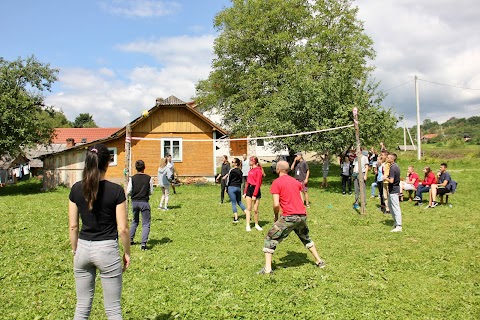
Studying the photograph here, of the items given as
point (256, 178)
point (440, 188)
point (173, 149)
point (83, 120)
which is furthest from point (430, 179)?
point (83, 120)

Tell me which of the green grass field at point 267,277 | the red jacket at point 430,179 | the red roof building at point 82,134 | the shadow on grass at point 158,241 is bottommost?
the green grass field at point 267,277

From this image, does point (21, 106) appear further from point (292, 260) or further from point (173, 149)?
point (292, 260)

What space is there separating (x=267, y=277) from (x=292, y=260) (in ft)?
3.94

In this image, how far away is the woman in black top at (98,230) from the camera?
3488mm

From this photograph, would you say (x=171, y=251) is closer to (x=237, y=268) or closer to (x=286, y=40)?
(x=237, y=268)

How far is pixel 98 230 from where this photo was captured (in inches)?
138

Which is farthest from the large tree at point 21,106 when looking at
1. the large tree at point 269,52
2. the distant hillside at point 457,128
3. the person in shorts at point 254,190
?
the distant hillside at point 457,128

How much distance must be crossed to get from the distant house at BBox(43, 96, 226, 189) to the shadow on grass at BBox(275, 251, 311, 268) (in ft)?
58.5

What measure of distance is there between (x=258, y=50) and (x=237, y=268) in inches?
950

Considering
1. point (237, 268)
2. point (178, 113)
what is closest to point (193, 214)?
point (237, 268)

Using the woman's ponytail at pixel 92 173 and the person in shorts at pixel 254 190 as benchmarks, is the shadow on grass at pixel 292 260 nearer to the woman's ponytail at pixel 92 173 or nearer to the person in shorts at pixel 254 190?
the person in shorts at pixel 254 190

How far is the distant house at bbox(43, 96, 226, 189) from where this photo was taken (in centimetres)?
2478

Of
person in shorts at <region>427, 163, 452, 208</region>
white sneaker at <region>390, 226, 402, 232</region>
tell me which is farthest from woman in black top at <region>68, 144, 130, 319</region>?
person in shorts at <region>427, 163, 452, 208</region>

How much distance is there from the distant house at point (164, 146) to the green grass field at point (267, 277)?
45.6 ft
